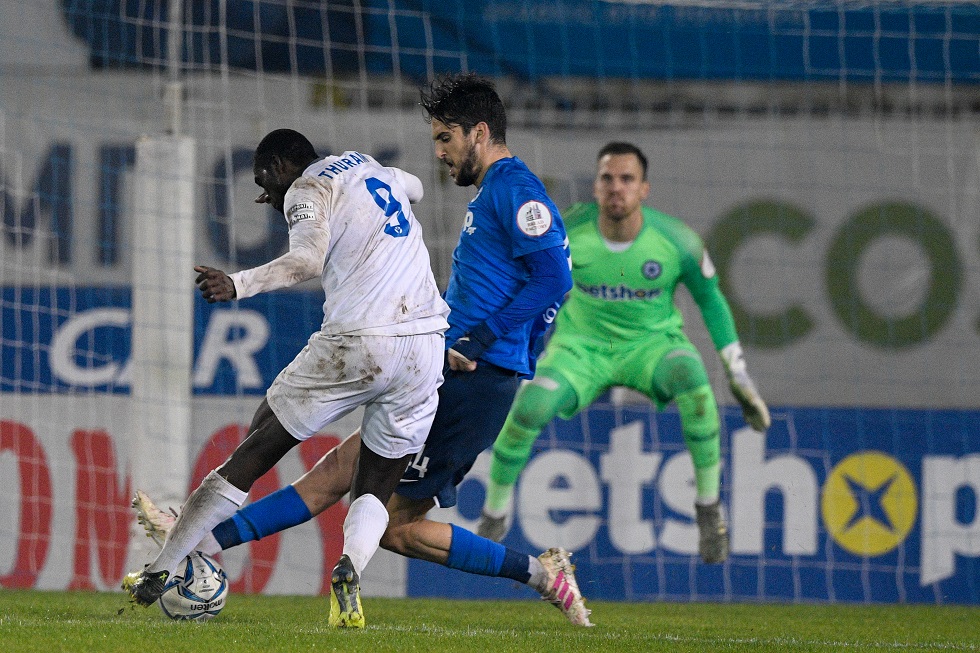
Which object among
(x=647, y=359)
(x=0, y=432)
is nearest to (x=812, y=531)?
(x=647, y=359)

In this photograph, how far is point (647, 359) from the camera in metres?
7.10

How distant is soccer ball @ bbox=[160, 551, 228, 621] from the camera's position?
4.58 metres

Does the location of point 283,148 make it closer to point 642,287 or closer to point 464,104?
point 464,104

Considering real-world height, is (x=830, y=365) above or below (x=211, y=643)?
above

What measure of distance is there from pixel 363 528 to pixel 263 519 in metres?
0.53

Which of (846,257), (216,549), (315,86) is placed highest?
(315,86)

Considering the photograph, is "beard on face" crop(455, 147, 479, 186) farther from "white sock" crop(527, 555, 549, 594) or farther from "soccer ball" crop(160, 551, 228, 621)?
"soccer ball" crop(160, 551, 228, 621)

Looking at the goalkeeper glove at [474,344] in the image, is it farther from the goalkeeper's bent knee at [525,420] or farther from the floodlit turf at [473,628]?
the goalkeeper's bent knee at [525,420]

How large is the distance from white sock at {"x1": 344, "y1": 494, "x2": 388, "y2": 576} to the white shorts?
17 centimetres

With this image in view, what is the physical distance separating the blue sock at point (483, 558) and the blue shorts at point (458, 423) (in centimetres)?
22

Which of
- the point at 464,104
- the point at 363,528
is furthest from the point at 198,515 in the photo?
the point at 464,104

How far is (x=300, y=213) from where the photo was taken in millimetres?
4270

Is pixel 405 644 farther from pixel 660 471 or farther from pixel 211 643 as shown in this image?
pixel 660 471

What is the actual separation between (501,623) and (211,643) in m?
1.82
